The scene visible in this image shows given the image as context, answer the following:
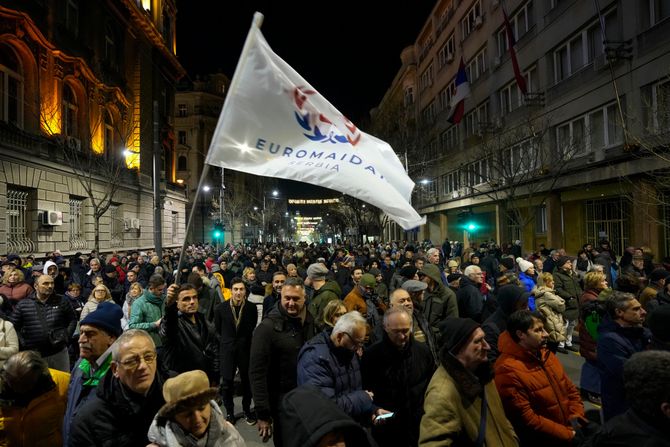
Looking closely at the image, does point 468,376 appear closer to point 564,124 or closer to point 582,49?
point 582,49

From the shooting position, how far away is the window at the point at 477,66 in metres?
32.0

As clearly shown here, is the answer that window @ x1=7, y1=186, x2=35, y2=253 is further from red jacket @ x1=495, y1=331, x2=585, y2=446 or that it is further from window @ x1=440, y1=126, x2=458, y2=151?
window @ x1=440, y1=126, x2=458, y2=151

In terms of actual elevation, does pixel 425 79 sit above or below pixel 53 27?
above

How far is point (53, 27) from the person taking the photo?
20.5 m

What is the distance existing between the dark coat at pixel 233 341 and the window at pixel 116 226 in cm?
2160

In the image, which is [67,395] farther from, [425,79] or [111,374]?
[425,79]

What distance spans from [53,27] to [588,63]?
2381 cm

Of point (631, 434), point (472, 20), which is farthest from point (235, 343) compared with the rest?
point (472, 20)

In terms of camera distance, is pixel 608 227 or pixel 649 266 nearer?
pixel 649 266

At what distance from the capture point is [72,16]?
22.7 metres

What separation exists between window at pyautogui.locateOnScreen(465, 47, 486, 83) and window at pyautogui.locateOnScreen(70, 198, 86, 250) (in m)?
26.7

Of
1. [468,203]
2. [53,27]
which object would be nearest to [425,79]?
[468,203]

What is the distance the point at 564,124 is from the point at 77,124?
24.2 meters

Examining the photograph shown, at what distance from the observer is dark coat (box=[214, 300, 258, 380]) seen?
5.92 metres
